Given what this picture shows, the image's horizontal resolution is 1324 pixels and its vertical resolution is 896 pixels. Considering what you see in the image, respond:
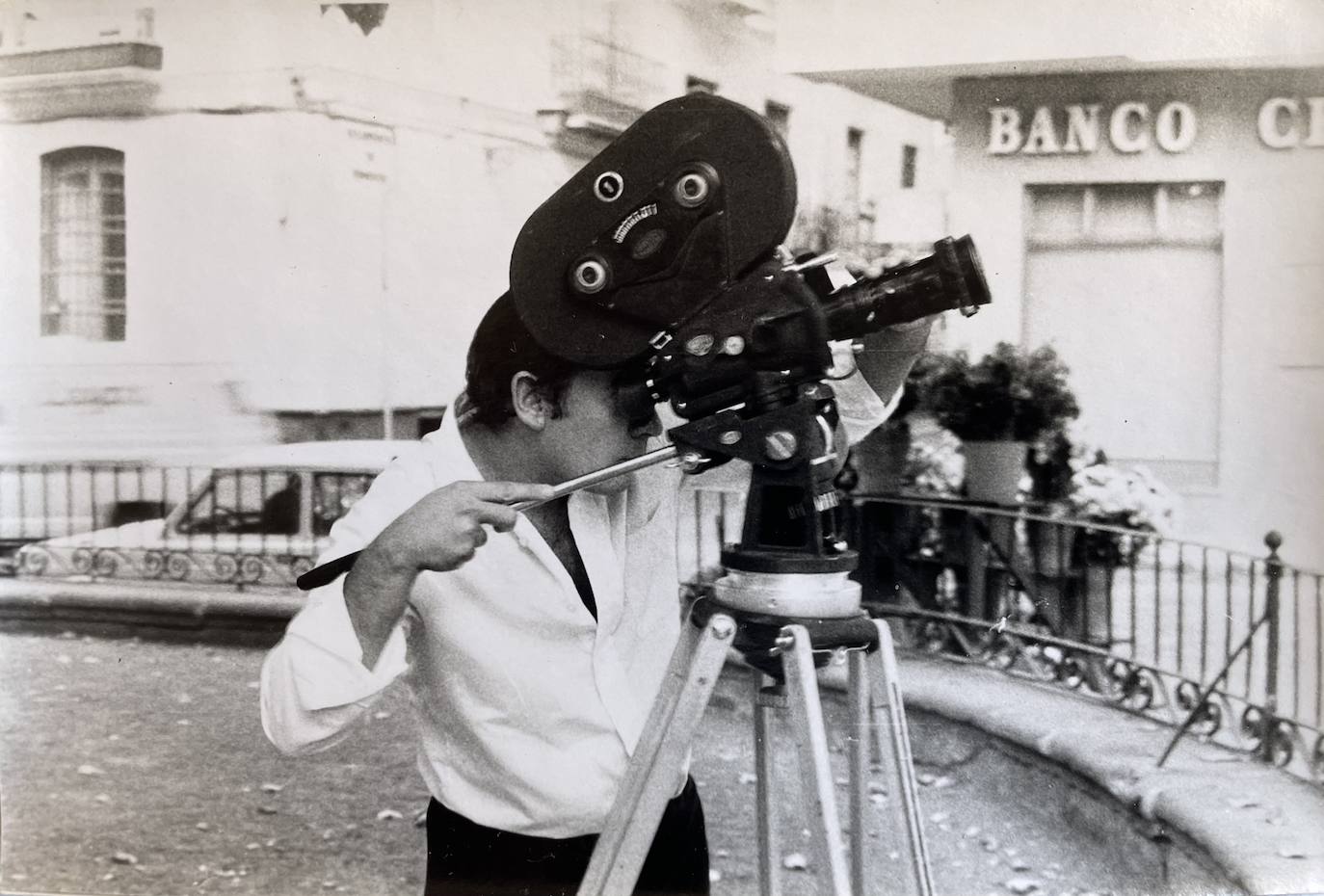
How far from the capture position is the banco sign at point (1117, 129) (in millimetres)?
2375

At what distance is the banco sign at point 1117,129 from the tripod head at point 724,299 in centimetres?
81

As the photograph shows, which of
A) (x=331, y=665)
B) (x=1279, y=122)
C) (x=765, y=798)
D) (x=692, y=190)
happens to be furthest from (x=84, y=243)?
(x=1279, y=122)

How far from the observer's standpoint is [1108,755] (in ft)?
7.88

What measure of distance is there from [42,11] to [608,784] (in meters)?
2.01

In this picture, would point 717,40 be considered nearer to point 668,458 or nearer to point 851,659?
point 668,458

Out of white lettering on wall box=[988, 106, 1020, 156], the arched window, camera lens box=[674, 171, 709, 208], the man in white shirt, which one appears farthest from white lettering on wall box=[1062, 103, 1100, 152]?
the arched window

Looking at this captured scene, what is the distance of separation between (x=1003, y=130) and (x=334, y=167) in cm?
139

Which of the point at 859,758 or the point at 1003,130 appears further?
the point at 1003,130

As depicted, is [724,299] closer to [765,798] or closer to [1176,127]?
[765,798]

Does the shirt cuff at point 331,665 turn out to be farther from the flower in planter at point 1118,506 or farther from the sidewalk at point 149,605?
the flower in planter at point 1118,506

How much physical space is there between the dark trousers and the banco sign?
1.46 meters

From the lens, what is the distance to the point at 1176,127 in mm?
2412

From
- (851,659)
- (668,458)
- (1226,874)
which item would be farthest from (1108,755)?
(668,458)

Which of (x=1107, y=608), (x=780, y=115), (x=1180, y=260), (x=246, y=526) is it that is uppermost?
(x=780, y=115)
